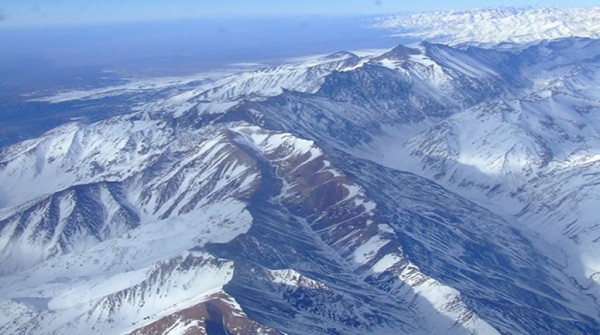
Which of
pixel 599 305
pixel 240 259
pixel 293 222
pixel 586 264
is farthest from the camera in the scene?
pixel 586 264

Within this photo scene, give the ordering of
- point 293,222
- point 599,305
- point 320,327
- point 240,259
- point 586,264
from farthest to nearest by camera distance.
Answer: point 586,264, point 293,222, point 599,305, point 240,259, point 320,327

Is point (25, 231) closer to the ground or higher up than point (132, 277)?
closer to the ground

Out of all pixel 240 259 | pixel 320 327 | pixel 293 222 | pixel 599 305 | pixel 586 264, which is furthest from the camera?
pixel 586 264

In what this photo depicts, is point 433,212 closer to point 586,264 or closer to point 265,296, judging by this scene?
point 586,264

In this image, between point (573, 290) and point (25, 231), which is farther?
point (25, 231)

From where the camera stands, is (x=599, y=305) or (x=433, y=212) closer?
(x=599, y=305)

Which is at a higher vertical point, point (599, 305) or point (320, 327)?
point (320, 327)

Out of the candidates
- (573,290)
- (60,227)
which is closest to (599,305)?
(573,290)

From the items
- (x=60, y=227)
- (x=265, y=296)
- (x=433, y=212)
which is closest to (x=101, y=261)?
(x=60, y=227)

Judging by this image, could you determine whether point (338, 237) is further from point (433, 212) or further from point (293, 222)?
point (433, 212)
